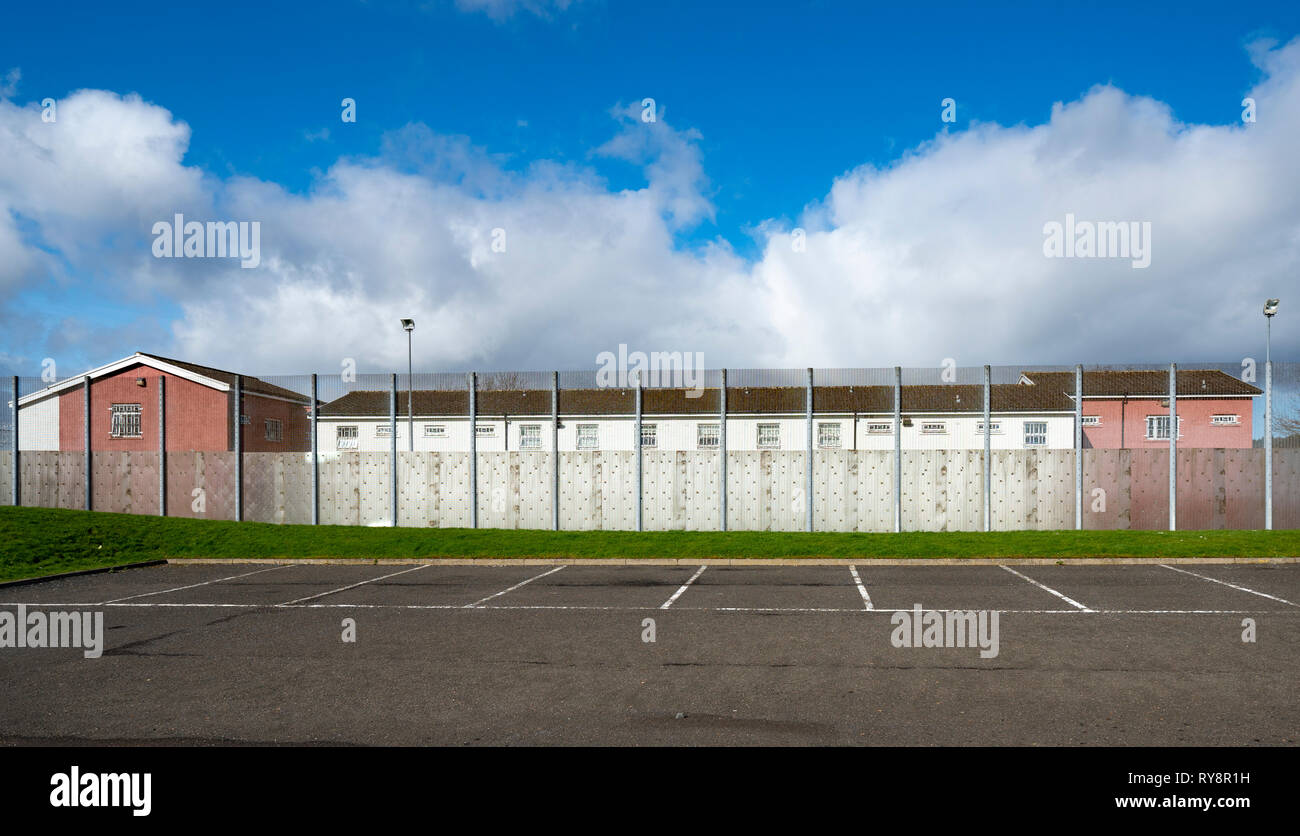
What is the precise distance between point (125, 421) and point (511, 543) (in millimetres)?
14287

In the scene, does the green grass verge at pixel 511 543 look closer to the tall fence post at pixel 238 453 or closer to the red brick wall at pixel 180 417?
the tall fence post at pixel 238 453

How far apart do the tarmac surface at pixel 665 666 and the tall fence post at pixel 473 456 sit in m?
7.06

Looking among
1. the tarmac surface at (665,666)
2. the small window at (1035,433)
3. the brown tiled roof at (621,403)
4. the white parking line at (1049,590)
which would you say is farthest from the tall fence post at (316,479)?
the small window at (1035,433)

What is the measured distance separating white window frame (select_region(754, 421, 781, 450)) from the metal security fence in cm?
1113

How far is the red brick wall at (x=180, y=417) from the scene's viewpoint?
2067 cm

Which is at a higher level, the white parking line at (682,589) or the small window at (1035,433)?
the small window at (1035,433)

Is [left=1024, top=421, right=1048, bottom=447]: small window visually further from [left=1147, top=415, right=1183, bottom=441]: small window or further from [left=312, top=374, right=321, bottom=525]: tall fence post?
[left=312, top=374, right=321, bottom=525]: tall fence post

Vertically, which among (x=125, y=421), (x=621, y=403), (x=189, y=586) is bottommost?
(x=189, y=586)

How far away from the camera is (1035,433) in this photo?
23250 millimetres

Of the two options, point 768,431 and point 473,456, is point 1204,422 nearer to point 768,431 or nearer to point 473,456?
point 768,431

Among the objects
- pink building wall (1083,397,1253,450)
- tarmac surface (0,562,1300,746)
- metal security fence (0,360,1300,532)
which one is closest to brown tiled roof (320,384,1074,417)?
metal security fence (0,360,1300,532)

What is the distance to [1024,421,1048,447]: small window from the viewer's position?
22094 millimetres

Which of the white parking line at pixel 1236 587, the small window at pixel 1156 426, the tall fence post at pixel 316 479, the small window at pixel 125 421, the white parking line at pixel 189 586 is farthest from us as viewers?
the small window at pixel 1156 426

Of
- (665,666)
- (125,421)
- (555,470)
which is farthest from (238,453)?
(665,666)
